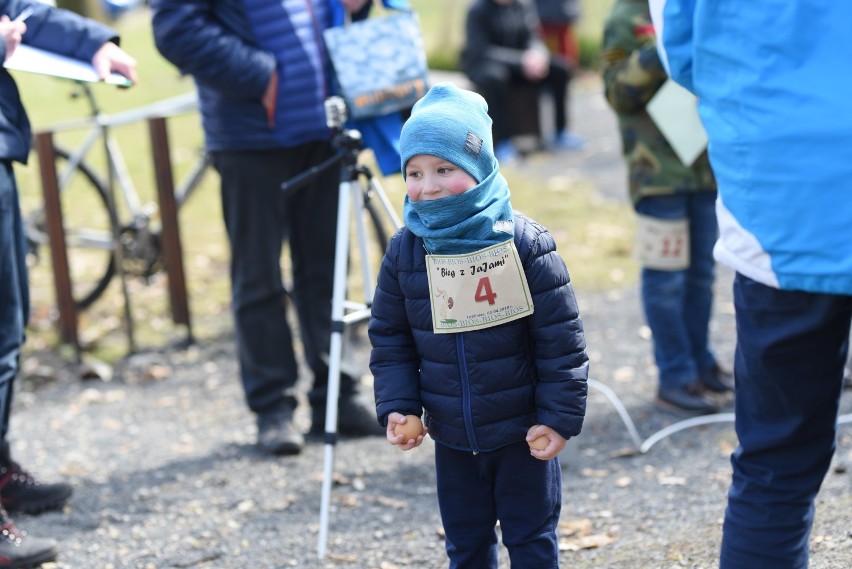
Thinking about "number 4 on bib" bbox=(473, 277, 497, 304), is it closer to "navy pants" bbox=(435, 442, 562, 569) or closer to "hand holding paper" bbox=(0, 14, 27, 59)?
"navy pants" bbox=(435, 442, 562, 569)

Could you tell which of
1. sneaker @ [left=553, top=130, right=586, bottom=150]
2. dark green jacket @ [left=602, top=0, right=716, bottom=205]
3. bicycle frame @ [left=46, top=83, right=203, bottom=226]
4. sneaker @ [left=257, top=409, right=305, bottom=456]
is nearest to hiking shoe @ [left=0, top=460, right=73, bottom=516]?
sneaker @ [left=257, top=409, right=305, bottom=456]

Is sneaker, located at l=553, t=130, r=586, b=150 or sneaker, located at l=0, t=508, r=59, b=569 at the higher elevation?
sneaker, located at l=0, t=508, r=59, b=569

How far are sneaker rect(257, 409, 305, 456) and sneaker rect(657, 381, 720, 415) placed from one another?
1.55 meters

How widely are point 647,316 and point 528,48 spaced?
24.4 ft

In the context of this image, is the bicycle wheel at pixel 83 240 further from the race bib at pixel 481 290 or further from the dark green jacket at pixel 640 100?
the race bib at pixel 481 290

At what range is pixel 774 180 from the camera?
2225mm

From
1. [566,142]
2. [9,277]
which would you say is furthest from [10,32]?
[566,142]

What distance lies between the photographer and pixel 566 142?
12055 millimetres

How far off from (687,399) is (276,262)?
1.80 m

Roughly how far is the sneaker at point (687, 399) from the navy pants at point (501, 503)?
1958 mm

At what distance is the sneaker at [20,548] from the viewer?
12.1 ft

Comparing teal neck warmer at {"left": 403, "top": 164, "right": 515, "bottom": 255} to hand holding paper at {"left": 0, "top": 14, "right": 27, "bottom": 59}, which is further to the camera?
hand holding paper at {"left": 0, "top": 14, "right": 27, "bottom": 59}

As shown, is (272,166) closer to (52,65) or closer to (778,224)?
(52,65)

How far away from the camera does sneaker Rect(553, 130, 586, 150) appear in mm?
11992
